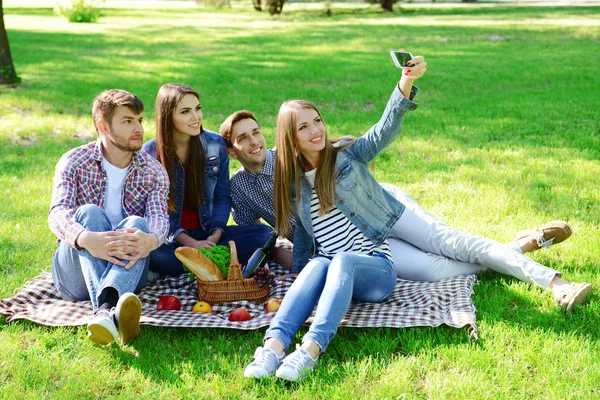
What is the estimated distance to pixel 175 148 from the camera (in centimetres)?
485

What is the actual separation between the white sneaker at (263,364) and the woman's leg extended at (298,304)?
10 cm

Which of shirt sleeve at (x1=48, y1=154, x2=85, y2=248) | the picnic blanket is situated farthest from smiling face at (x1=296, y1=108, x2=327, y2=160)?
shirt sleeve at (x1=48, y1=154, x2=85, y2=248)

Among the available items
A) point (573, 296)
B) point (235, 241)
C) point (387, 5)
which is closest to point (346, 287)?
point (573, 296)

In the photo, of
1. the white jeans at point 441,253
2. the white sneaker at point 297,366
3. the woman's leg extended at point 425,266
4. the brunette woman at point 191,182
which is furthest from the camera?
the brunette woman at point 191,182

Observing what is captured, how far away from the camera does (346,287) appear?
368 cm

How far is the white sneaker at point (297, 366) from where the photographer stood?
→ 332cm

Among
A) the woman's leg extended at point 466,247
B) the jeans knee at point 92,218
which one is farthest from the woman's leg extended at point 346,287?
the jeans knee at point 92,218

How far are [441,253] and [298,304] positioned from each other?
1.37m

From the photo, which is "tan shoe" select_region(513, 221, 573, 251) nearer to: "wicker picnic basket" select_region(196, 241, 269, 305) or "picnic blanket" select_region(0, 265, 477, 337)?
"picnic blanket" select_region(0, 265, 477, 337)

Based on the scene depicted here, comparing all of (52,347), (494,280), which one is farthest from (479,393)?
(52,347)

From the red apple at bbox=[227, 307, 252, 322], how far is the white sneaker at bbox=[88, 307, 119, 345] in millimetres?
684

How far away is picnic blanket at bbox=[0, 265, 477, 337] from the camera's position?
12.9 feet

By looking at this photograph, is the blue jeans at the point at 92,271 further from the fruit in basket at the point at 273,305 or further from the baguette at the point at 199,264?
the fruit in basket at the point at 273,305

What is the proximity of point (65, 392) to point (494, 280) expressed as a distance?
2.65m
